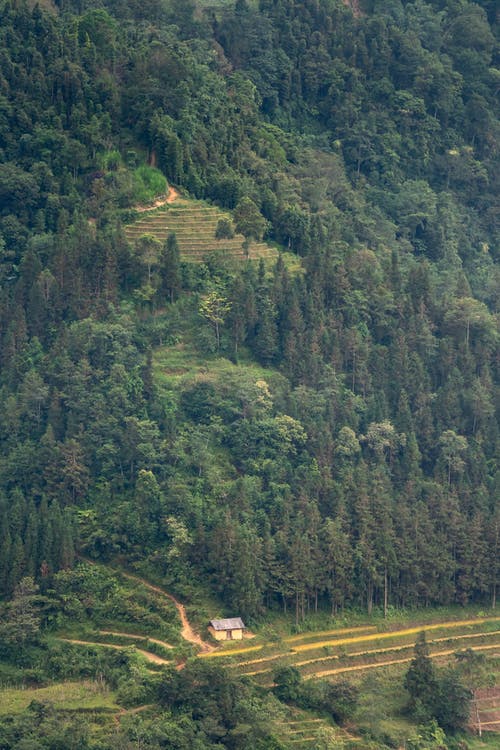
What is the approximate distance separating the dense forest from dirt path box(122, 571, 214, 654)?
430 mm

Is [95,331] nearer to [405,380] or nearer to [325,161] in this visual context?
[405,380]

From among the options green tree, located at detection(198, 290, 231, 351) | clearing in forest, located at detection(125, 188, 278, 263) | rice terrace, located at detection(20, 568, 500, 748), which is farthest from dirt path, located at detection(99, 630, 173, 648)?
clearing in forest, located at detection(125, 188, 278, 263)

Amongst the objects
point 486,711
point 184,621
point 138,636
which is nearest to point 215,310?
point 184,621

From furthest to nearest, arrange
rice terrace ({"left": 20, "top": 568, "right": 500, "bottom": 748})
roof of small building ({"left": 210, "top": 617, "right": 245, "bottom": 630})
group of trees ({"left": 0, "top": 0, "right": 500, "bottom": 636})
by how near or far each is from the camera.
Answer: group of trees ({"left": 0, "top": 0, "right": 500, "bottom": 636}) → roof of small building ({"left": 210, "top": 617, "right": 245, "bottom": 630}) → rice terrace ({"left": 20, "top": 568, "right": 500, "bottom": 748})

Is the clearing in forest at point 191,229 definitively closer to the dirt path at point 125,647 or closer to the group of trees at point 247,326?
the group of trees at point 247,326

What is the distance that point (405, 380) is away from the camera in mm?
61531

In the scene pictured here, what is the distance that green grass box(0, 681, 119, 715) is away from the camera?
156 feet

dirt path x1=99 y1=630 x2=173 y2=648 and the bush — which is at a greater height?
the bush

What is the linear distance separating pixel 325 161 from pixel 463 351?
38.9ft

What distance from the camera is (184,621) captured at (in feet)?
171

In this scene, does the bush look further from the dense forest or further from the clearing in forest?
the clearing in forest

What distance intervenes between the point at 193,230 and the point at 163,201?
1.70m

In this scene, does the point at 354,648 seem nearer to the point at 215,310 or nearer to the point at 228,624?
the point at 228,624

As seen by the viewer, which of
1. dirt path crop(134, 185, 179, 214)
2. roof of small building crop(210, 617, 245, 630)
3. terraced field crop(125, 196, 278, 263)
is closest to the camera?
roof of small building crop(210, 617, 245, 630)
